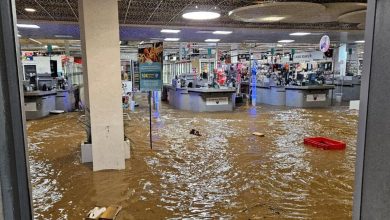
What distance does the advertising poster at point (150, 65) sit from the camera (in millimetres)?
5988

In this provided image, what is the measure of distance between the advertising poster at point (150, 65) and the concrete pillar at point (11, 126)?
200 inches

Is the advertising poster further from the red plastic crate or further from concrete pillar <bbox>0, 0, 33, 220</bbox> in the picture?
concrete pillar <bbox>0, 0, 33, 220</bbox>

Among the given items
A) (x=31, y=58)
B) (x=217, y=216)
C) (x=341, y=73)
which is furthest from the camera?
(x=341, y=73)

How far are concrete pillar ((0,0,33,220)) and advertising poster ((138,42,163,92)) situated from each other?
16.7 feet

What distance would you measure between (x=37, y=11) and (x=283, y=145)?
20.8 ft

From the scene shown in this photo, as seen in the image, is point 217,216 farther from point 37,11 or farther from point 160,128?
point 37,11

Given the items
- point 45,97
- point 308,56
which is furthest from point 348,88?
point 45,97

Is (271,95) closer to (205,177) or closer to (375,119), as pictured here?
(205,177)

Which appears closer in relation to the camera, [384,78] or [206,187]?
[384,78]

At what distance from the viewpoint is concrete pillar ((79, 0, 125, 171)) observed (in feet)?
14.7

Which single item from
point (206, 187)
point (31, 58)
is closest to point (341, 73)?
point (206, 187)

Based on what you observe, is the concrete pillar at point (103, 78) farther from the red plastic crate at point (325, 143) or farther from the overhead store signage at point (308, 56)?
the overhead store signage at point (308, 56)

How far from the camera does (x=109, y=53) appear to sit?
4594 mm

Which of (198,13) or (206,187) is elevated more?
(198,13)
